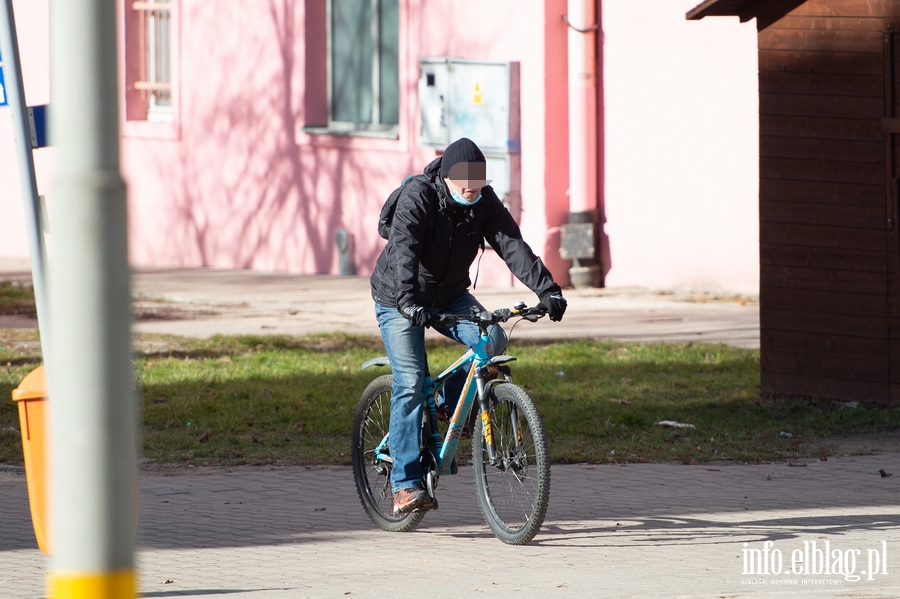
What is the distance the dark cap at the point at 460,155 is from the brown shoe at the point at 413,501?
1381 mm

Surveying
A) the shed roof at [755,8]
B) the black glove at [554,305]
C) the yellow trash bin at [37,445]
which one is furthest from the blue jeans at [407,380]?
the shed roof at [755,8]


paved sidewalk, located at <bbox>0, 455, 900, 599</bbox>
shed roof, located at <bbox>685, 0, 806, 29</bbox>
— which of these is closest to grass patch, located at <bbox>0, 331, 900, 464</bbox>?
paved sidewalk, located at <bbox>0, 455, 900, 599</bbox>

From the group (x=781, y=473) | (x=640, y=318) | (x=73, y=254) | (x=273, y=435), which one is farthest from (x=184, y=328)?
(x=73, y=254)

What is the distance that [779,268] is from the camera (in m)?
10.5

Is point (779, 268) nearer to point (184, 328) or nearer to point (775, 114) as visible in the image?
point (775, 114)

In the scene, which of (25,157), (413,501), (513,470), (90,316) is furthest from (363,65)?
(90,316)

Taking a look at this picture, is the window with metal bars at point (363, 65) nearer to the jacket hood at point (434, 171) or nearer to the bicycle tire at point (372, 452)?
the bicycle tire at point (372, 452)

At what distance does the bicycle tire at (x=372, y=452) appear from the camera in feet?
24.0

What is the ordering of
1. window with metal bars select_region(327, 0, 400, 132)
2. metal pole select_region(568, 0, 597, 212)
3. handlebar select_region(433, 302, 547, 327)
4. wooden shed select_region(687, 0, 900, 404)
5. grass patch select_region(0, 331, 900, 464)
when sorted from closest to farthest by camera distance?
handlebar select_region(433, 302, 547, 327)
grass patch select_region(0, 331, 900, 464)
wooden shed select_region(687, 0, 900, 404)
metal pole select_region(568, 0, 597, 212)
window with metal bars select_region(327, 0, 400, 132)

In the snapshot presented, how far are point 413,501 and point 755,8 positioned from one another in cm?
506

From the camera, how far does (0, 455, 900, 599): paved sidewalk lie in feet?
19.9

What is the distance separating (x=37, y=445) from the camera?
618cm

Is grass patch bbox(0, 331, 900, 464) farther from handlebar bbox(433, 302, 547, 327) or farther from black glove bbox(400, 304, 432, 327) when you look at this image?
black glove bbox(400, 304, 432, 327)

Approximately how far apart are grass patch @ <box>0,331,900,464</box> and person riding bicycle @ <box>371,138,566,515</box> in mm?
2089
